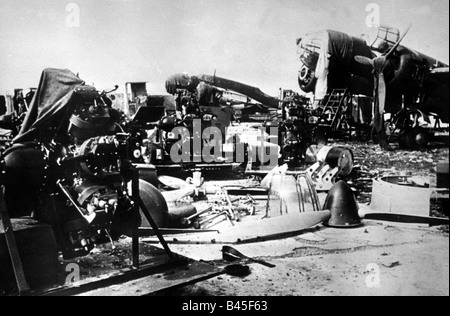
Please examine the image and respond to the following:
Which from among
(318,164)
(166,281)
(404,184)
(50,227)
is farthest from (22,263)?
(318,164)

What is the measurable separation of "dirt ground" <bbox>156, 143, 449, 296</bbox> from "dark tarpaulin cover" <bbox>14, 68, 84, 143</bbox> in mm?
2112

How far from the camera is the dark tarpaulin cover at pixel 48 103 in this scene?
12.7 ft

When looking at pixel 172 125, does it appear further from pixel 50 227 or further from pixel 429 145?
pixel 50 227

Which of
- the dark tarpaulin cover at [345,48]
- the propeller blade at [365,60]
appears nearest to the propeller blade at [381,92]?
the dark tarpaulin cover at [345,48]

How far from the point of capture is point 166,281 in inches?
141

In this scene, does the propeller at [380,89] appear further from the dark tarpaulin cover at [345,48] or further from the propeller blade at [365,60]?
the propeller blade at [365,60]

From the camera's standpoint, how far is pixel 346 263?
421 centimetres

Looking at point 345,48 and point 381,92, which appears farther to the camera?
point 345,48

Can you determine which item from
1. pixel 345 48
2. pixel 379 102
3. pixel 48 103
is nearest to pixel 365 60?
pixel 345 48

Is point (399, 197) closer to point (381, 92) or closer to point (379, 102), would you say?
point (379, 102)

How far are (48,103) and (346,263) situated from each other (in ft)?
11.8

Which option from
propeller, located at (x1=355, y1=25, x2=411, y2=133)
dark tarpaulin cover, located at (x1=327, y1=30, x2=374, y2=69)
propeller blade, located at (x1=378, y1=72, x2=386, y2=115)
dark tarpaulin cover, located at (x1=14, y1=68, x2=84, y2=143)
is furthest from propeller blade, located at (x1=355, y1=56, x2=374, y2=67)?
dark tarpaulin cover, located at (x1=14, y1=68, x2=84, y2=143)

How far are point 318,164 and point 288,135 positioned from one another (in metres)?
1.45

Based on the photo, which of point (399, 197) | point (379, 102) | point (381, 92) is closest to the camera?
point (399, 197)
